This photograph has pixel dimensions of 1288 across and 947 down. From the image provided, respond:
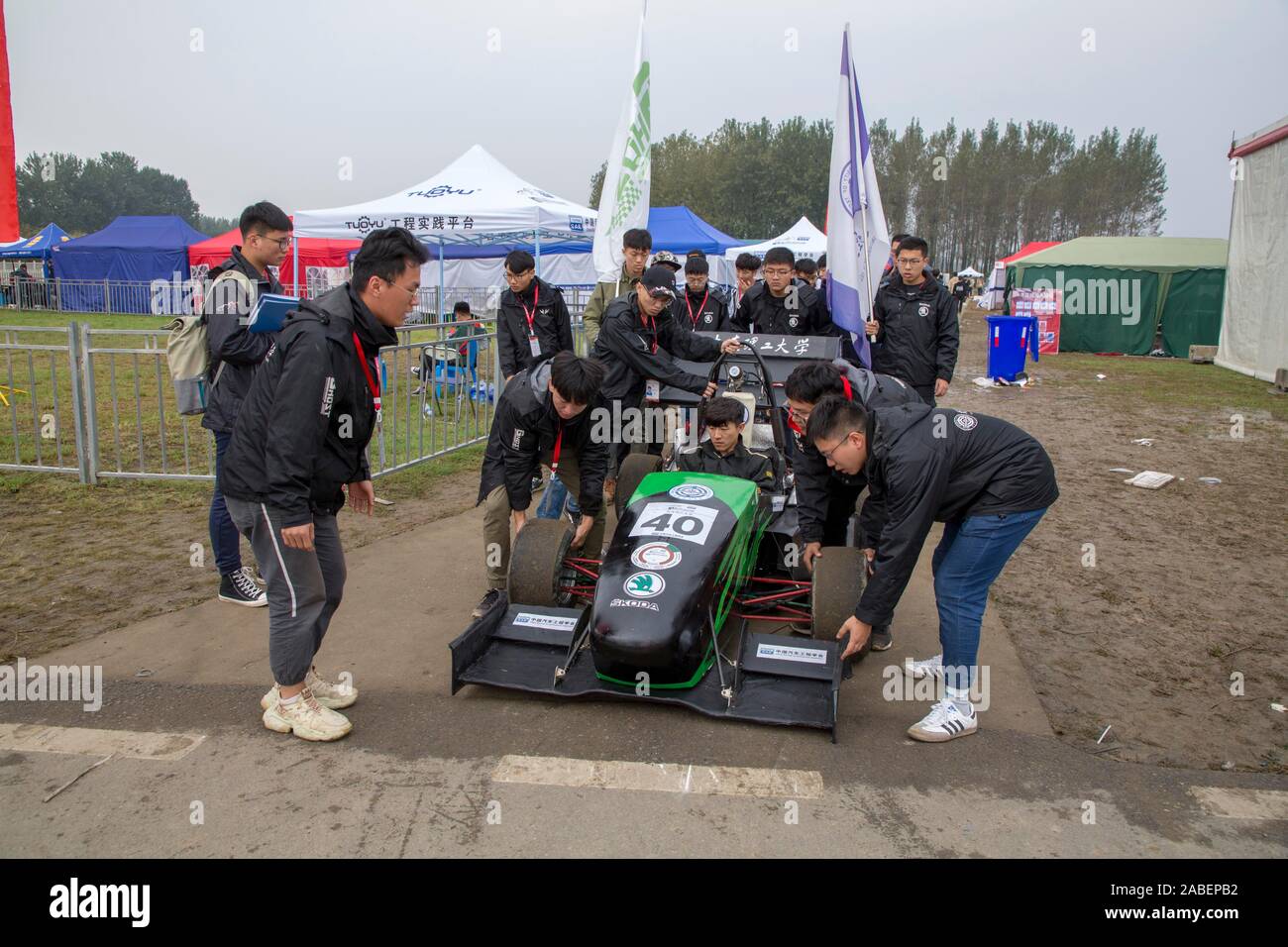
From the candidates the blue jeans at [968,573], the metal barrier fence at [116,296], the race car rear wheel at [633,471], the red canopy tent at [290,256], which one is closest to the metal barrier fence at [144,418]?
the race car rear wheel at [633,471]

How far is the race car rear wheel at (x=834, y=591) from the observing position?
4.22m

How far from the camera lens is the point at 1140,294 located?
22531 mm

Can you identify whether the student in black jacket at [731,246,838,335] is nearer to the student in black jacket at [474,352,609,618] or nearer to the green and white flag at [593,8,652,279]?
the green and white flag at [593,8,652,279]

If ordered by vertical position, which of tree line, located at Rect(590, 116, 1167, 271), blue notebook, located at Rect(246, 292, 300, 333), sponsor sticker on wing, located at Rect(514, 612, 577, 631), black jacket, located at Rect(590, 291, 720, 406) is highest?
tree line, located at Rect(590, 116, 1167, 271)

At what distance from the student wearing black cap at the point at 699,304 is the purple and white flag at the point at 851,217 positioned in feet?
5.64

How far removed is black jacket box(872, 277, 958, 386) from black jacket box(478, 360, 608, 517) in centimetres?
274

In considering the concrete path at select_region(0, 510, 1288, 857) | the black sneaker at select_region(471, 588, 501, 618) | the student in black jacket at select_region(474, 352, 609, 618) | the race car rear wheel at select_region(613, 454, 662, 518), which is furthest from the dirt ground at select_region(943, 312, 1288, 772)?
the black sneaker at select_region(471, 588, 501, 618)

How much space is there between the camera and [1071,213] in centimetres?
7750

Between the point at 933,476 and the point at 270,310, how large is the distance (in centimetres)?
307

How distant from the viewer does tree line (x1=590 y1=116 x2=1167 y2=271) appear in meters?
75.7

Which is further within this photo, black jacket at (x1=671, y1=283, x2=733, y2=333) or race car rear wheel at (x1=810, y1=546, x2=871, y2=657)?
black jacket at (x1=671, y1=283, x2=733, y2=333)

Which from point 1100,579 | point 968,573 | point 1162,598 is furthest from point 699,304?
point 968,573

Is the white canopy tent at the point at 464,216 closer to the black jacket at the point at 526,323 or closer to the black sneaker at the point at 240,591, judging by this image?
the black jacket at the point at 526,323
